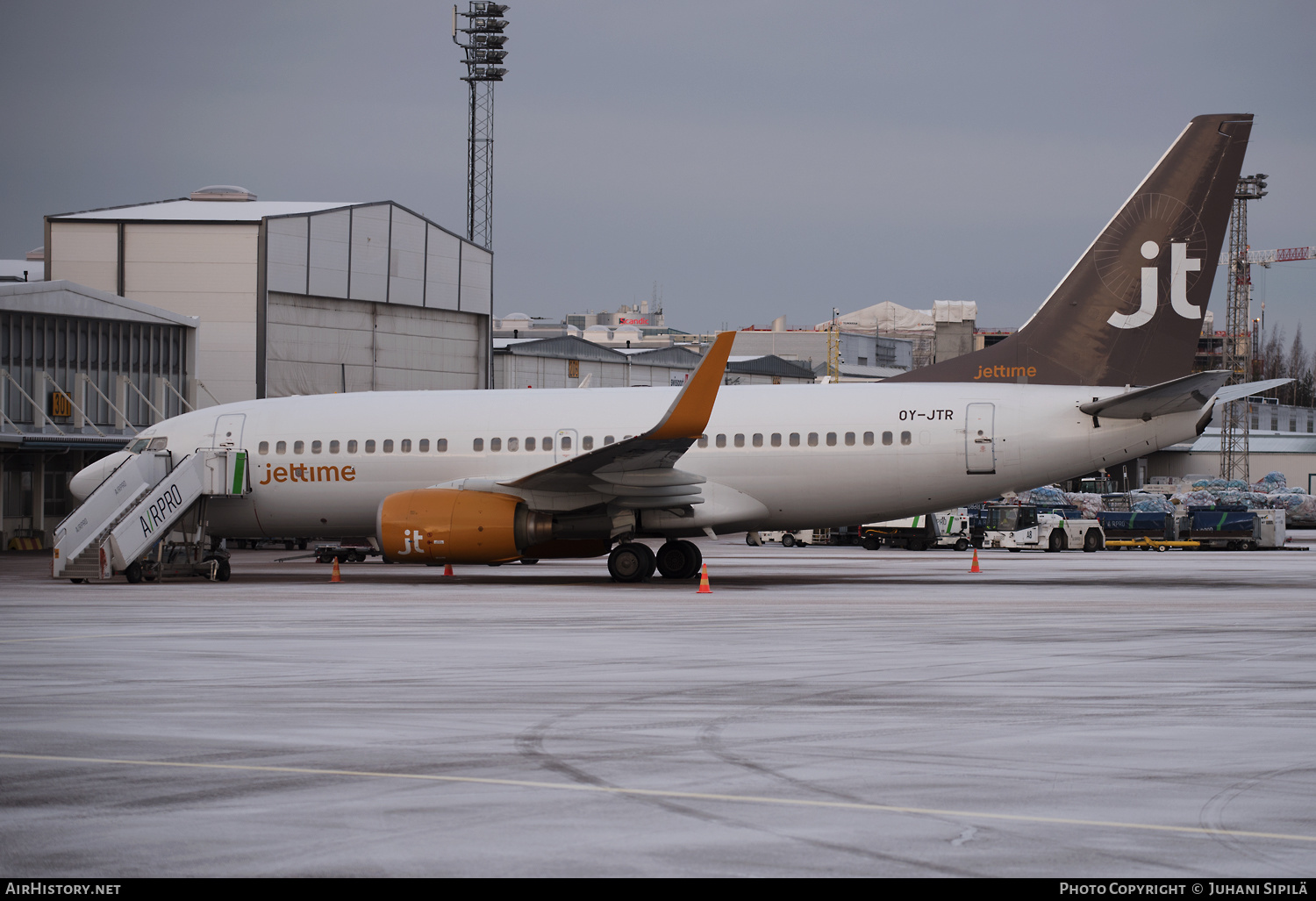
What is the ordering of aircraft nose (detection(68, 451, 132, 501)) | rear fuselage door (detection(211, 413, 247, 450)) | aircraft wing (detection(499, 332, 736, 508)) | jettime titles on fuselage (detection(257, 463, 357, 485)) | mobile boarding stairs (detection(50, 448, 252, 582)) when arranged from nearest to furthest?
1. aircraft wing (detection(499, 332, 736, 508))
2. mobile boarding stairs (detection(50, 448, 252, 582))
3. jettime titles on fuselage (detection(257, 463, 357, 485))
4. rear fuselage door (detection(211, 413, 247, 450))
5. aircraft nose (detection(68, 451, 132, 501))

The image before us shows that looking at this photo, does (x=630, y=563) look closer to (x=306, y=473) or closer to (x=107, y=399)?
(x=306, y=473)

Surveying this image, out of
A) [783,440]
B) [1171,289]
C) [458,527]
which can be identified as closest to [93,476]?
[458,527]

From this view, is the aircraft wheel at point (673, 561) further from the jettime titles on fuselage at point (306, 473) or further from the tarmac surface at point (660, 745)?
the tarmac surface at point (660, 745)

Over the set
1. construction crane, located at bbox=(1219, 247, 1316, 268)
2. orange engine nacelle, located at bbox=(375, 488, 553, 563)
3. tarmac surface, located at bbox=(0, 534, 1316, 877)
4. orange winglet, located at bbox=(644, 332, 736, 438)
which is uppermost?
construction crane, located at bbox=(1219, 247, 1316, 268)

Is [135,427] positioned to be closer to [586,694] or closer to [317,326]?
[317,326]

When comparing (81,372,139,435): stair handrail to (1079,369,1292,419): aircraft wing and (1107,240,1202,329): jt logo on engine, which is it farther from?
(1107,240,1202,329): jt logo on engine

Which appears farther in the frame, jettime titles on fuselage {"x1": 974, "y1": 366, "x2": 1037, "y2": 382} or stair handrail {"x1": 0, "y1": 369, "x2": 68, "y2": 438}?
stair handrail {"x1": 0, "y1": 369, "x2": 68, "y2": 438}

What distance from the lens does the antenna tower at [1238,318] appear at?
86.1 m

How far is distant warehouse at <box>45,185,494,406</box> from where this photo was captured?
4209cm

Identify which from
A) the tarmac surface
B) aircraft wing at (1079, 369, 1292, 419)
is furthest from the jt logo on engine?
the tarmac surface

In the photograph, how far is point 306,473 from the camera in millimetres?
24812

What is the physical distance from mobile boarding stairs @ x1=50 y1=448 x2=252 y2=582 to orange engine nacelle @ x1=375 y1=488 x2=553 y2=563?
15.8 feet

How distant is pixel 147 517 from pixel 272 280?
19.5 metres
